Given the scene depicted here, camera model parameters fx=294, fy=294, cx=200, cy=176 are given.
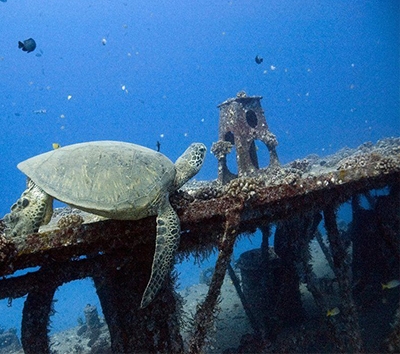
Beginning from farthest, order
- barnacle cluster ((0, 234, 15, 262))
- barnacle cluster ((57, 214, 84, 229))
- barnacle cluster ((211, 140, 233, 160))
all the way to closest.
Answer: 1. barnacle cluster ((211, 140, 233, 160))
2. barnacle cluster ((57, 214, 84, 229))
3. barnacle cluster ((0, 234, 15, 262))

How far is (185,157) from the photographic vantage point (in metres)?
4.41

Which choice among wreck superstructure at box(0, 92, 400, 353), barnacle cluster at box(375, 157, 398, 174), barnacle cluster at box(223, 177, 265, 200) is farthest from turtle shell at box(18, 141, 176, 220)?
barnacle cluster at box(375, 157, 398, 174)

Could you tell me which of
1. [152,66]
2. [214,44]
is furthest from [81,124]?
[214,44]

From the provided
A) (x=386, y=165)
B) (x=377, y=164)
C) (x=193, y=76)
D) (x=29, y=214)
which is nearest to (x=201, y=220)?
(x=29, y=214)

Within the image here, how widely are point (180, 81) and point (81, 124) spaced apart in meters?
61.1

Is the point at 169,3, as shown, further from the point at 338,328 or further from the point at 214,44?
the point at 338,328

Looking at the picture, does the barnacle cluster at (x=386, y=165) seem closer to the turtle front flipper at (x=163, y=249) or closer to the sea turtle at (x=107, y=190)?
the sea turtle at (x=107, y=190)

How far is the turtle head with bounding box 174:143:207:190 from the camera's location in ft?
13.6

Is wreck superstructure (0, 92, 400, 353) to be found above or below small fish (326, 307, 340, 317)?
above

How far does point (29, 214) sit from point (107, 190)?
0.95m

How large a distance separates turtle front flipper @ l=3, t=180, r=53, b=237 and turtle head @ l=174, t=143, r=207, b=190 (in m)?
1.66

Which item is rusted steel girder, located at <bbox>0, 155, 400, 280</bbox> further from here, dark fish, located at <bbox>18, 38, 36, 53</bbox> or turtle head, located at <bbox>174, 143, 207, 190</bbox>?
dark fish, located at <bbox>18, 38, 36, 53</bbox>

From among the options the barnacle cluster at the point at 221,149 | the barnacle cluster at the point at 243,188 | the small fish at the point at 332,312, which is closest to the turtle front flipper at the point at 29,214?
the barnacle cluster at the point at 243,188

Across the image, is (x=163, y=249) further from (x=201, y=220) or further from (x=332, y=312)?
(x=332, y=312)
